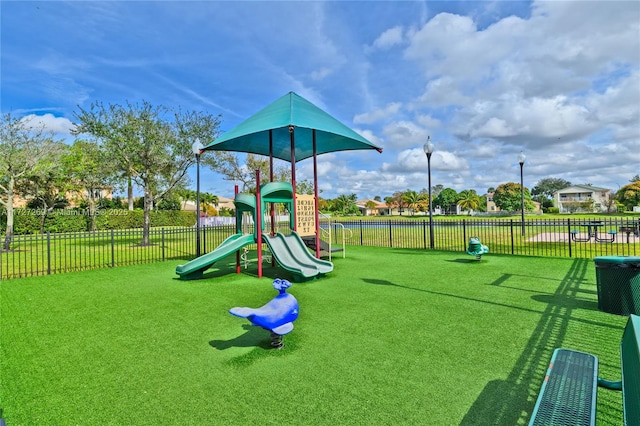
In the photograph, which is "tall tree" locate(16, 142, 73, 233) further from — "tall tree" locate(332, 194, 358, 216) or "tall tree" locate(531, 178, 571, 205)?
"tall tree" locate(531, 178, 571, 205)

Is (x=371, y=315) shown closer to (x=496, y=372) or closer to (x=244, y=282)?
(x=496, y=372)

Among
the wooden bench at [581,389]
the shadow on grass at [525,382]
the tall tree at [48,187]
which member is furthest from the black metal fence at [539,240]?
the tall tree at [48,187]

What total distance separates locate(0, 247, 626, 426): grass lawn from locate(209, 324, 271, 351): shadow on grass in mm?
40

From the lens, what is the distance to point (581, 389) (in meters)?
2.46

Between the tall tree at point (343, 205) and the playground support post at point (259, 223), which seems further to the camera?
the tall tree at point (343, 205)

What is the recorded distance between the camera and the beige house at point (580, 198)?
293 ft

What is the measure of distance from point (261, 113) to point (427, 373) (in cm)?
963

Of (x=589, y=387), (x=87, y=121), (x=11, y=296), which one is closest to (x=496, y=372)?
(x=589, y=387)

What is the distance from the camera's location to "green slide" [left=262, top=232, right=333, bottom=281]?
8.51 metres

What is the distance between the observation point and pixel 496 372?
143 inches

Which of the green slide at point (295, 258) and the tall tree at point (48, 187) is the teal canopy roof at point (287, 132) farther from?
the tall tree at point (48, 187)

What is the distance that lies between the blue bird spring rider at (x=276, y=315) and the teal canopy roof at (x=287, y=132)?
19.3 feet

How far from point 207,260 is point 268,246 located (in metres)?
1.66

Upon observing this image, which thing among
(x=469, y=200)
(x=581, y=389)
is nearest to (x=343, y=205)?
(x=469, y=200)
